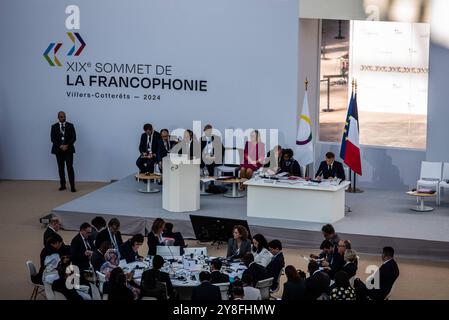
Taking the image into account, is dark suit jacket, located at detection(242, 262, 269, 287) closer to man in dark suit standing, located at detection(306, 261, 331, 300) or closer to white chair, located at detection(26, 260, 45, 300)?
man in dark suit standing, located at detection(306, 261, 331, 300)

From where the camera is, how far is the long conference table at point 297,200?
15.7 metres

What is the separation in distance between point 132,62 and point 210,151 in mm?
2518

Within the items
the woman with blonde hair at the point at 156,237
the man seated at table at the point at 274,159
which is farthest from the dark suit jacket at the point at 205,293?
the man seated at table at the point at 274,159

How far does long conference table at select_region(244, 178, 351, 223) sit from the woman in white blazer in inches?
109

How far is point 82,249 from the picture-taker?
13086 mm

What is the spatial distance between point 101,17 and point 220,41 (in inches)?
93.3

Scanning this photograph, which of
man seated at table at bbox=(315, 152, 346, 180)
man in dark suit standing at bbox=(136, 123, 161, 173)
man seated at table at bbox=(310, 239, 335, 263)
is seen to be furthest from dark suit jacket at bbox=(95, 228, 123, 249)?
man in dark suit standing at bbox=(136, 123, 161, 173)

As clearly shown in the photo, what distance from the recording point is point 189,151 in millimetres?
18016

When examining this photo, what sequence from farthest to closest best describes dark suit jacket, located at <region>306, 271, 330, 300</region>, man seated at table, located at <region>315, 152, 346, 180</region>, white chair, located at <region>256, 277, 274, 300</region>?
man seated at table, located at <region>315, 152, 346, 180</region> < white chair, located at <region>256, 277, 274, 300</region> < dark suit jacket, located at <region>306, 271, 330, 300</region>

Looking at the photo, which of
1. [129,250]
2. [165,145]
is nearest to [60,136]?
[165,145]

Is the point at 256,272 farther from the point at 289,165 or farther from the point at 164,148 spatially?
the point at 164,148

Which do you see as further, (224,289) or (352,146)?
(352,146)

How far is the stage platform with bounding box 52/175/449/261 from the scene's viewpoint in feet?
49.3

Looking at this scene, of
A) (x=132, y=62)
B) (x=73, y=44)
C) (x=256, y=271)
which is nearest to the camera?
(x=256, y=271)
